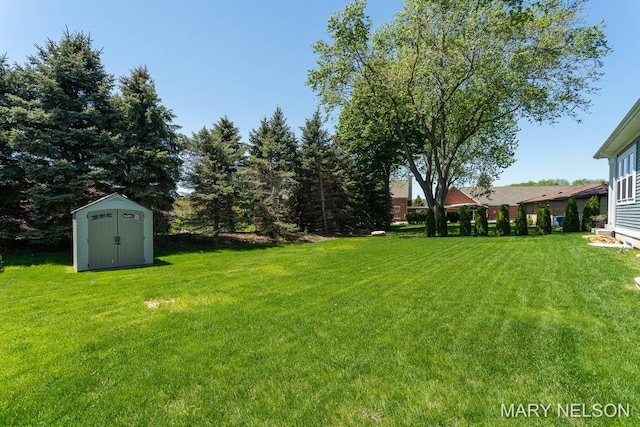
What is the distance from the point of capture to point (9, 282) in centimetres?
718

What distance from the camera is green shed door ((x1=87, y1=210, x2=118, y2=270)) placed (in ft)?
29.5

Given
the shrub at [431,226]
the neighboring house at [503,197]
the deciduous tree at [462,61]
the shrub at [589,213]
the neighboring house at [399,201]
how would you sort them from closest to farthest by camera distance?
the deciduous tree at [462,61] < the shrub at [589,213] < the shrub at [431,226] < the neighboring house at [503,197] < the neighboring house at [399,201]

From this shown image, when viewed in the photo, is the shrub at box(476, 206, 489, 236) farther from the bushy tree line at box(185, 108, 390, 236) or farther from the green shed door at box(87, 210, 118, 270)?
the green shed door at box(87, 210, 118, 270)

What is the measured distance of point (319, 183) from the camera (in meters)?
20.5

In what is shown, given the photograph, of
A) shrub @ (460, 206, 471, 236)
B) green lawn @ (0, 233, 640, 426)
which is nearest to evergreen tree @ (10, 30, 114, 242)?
green lawn @ (0, 233, 640, 426)

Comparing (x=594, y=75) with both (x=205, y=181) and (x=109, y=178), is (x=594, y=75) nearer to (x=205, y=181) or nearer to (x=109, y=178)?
(x=205, y=181)

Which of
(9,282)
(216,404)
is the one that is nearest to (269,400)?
(216,404)

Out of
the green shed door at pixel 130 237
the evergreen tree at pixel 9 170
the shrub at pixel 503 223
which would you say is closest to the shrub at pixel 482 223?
the shrub at pixel 503 223

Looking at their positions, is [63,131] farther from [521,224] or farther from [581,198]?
[581,198]

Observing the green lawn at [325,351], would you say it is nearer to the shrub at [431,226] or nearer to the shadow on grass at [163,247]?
the shadow on grass at [163,247]

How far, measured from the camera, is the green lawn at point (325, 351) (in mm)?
2301

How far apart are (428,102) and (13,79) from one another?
19336 millimetres

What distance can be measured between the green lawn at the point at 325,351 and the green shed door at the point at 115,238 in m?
2.75

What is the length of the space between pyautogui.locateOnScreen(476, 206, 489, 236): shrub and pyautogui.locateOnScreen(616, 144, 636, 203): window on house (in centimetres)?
628
